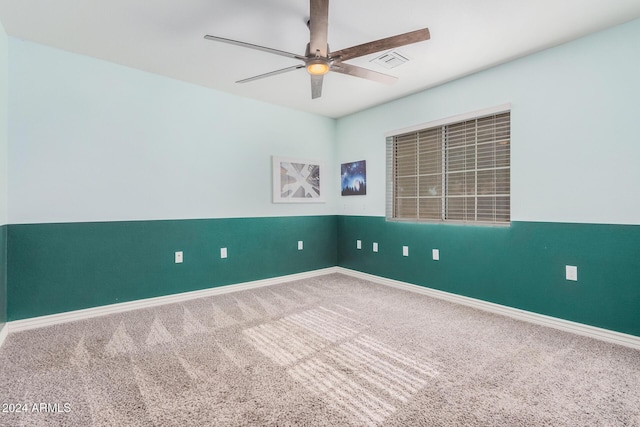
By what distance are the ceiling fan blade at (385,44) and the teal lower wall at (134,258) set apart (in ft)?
8.43

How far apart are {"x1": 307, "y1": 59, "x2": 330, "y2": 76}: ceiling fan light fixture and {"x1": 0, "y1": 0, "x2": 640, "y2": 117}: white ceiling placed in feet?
1.16

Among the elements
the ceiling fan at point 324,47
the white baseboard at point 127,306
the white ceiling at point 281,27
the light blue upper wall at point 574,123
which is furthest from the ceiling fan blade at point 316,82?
the white baseboard at point 127,306

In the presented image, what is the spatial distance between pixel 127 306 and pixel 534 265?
164 inches

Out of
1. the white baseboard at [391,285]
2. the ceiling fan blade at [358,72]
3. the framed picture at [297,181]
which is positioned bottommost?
the white baseboard at [391,285]

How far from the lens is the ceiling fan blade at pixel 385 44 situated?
2103 mm

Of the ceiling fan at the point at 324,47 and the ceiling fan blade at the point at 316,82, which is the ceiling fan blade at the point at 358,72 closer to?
the ceiling fan at the point at 324,47

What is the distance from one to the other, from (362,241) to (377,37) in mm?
2875

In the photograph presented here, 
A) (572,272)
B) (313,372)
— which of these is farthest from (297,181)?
(572,272)

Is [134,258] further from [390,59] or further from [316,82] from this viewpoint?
[390,59]

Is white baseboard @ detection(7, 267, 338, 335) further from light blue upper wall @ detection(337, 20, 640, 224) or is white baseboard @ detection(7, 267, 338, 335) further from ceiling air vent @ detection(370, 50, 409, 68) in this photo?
light blue upper wall @ detection(337, 20, 640, 224)

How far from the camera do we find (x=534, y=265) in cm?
298

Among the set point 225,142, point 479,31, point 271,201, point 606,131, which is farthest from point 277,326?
point 606,131

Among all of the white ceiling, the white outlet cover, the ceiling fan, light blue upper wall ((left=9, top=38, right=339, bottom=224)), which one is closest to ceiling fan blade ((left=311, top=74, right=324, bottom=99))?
the ceiling fan

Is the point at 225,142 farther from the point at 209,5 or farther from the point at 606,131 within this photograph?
the point at 606,131
